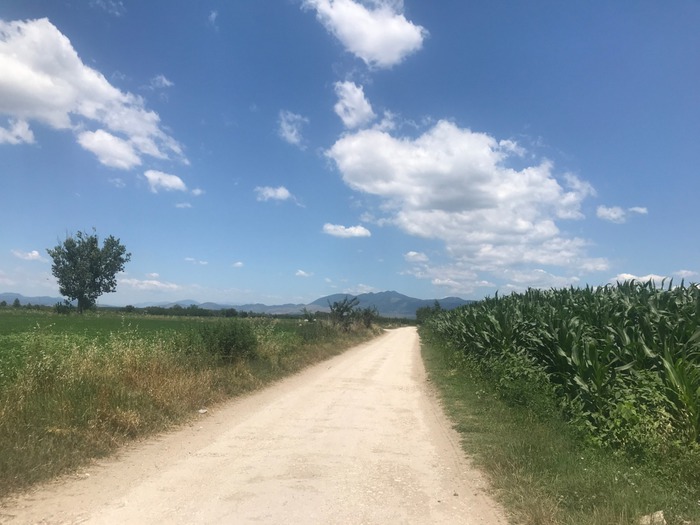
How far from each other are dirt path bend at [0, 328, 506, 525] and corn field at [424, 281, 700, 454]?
2123 millimetres

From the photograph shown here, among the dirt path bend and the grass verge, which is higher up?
the grass verge

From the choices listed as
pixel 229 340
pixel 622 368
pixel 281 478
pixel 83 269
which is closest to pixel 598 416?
pixel 622 368

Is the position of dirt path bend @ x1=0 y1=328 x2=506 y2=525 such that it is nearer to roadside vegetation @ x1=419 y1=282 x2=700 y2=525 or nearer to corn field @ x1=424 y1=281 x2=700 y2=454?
roadside vegetation @ x1=419 y1=282 x2=700 y2=525

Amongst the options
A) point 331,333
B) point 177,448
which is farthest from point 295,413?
point 331,333

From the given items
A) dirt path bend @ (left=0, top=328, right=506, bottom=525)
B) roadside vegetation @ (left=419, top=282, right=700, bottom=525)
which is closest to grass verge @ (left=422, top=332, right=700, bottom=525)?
roadside vegetation @ (left=419, top=282, right=700, bottom=525)

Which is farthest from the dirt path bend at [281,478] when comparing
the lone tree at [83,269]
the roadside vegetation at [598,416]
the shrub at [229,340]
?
the lone tree at [83,269]

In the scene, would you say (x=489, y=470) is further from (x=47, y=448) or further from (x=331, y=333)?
(x=331, y=333)

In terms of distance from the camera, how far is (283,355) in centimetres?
1873

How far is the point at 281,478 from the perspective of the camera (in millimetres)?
5840

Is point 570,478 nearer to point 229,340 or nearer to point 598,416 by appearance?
point 598,416

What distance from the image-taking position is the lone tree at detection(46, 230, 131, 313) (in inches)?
3127

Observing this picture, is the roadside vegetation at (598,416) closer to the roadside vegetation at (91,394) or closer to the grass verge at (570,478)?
the grass verge at (570,478)

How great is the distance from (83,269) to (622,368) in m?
86.1

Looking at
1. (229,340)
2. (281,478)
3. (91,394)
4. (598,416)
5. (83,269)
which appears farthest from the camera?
(83,269)
